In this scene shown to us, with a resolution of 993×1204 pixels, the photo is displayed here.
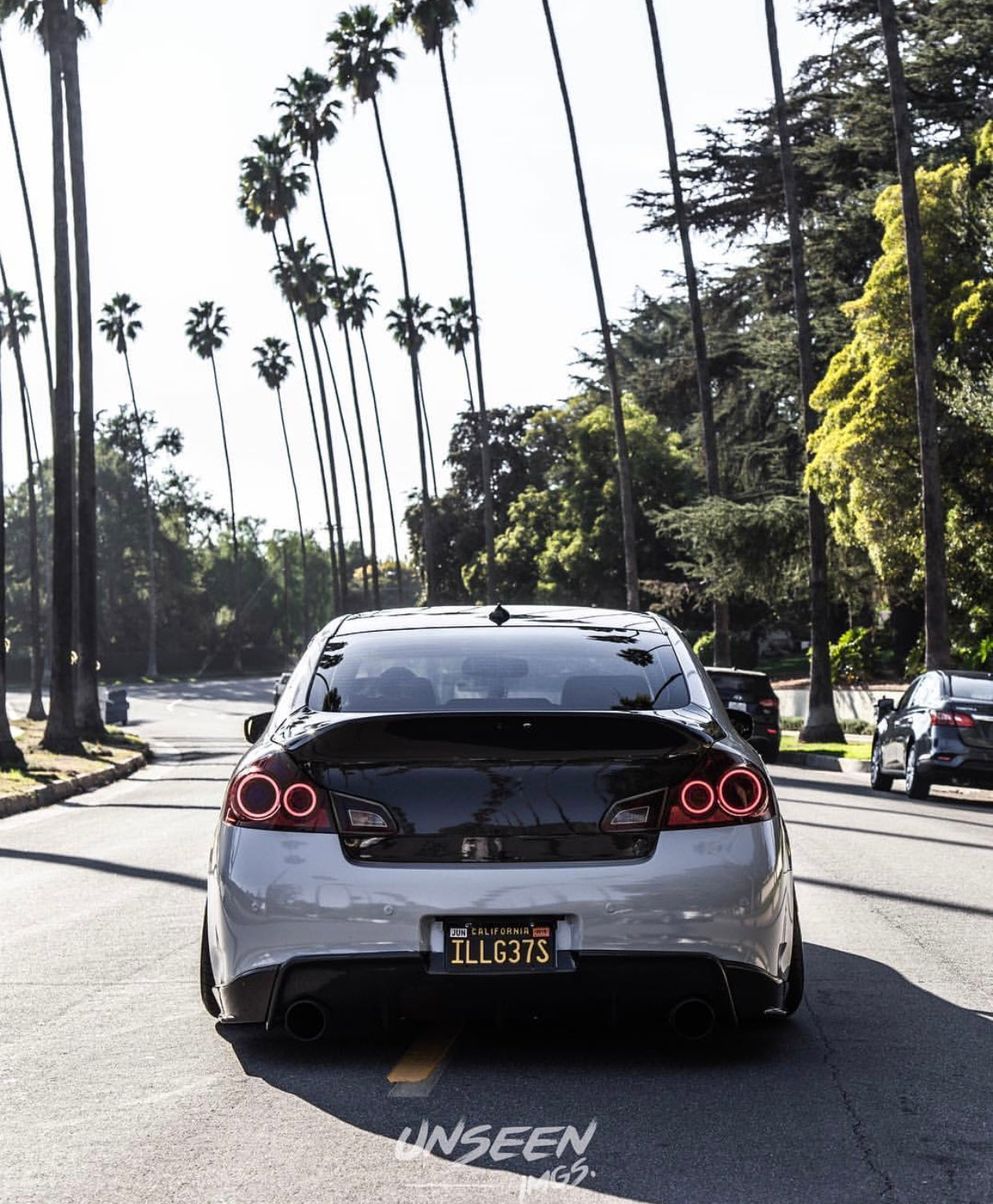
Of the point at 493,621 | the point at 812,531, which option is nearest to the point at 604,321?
the point at 812,531

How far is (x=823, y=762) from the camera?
28891mm

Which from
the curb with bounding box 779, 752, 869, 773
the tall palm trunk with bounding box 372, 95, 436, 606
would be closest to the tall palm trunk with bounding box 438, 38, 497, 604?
the tall palm trunk with bounding box 372, 95, 436, 606

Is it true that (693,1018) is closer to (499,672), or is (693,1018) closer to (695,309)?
(499,672)

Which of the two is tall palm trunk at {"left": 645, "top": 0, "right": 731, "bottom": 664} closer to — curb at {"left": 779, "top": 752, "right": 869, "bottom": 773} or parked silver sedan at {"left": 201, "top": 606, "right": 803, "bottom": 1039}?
curb at {"left": 779, "top": 752, "right": 869, "bottom": 773}

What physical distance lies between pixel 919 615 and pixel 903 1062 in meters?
38.8

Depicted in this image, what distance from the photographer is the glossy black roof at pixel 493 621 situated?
23.0ft

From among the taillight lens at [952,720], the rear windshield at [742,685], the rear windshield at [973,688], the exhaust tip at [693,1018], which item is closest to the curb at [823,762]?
the rear windshield at [742,685]

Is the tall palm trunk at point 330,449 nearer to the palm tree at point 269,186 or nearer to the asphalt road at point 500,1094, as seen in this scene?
the palm tree at point 269,186

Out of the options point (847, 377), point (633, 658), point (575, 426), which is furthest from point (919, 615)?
point (633, 658)

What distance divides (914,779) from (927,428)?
26.8 ft

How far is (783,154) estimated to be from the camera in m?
33.4

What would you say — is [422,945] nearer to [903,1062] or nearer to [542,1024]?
[542,1024]

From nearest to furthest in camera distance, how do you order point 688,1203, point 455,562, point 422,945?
point 688,1203, point 422,945, point 455,562

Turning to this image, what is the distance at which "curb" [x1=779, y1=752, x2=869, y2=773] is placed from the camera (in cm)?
2730
